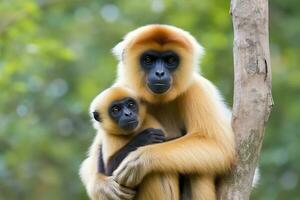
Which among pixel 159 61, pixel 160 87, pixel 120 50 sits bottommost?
pixel 160 87

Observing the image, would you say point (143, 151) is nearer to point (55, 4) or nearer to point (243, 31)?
point (243, 31)

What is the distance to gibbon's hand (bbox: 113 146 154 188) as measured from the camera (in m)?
10.3

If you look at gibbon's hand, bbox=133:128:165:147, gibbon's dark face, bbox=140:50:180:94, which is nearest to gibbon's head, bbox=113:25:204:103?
gibbon's dark face, bbox=140:50:180:94

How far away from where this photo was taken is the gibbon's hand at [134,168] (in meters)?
10.3

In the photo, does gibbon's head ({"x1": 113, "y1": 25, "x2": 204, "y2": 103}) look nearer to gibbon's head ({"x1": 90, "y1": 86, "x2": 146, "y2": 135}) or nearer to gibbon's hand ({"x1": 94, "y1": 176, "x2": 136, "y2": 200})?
gibbon's head ({"x1": 90, "y1": 86, "x2": 146, "y2": 135})

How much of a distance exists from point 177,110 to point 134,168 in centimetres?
105

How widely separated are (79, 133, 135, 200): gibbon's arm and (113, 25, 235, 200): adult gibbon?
0.39 ft

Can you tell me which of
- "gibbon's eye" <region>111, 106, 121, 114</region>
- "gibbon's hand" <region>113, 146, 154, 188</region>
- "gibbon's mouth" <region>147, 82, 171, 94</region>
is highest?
"gibbon's mouth" <region>147, 82, 171, 94</region>

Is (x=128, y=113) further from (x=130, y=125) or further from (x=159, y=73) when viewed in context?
(x=159, y=73)

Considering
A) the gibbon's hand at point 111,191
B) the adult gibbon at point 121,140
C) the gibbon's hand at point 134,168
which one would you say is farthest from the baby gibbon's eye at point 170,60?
the gibbon's hand at point 111,191

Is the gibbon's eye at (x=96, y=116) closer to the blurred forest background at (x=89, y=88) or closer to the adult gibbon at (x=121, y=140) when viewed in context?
the adult gibbon at (x=121, y=140)

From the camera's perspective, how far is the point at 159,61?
10945mm

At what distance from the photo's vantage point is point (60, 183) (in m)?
22.9

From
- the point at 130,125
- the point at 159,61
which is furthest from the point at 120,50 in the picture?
the point at 130,125
